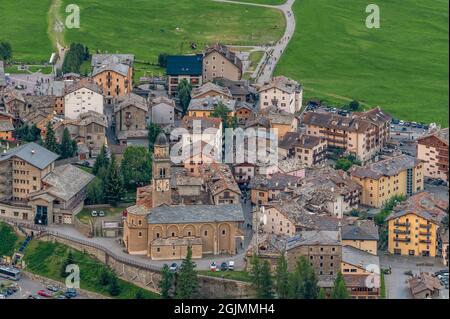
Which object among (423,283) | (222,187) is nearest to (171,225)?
(222,187)

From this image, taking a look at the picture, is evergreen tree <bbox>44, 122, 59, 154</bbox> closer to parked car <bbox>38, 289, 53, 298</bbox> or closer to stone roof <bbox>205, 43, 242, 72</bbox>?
parked car <bbox>38, 289, 53, 298</bbox>

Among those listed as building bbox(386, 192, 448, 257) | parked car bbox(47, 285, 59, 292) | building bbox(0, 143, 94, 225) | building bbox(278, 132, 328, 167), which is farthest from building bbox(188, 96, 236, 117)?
parked car bbox(47, 285, 59, 292)

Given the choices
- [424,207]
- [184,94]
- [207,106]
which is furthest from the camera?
[184,94]

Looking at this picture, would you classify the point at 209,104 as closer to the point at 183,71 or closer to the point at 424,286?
the point at 183,71

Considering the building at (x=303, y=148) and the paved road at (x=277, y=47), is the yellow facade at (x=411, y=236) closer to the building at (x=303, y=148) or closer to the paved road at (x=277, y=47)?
the building at (x=303, y=148)
